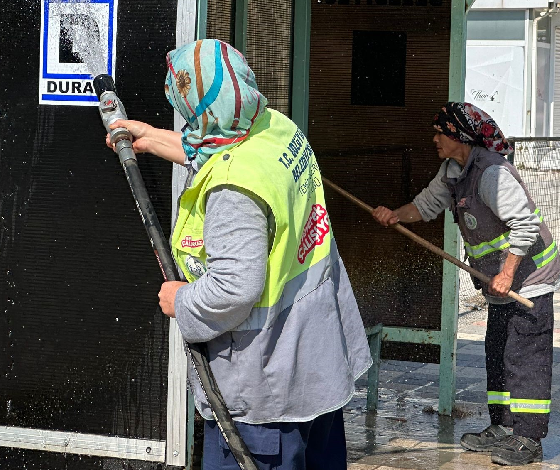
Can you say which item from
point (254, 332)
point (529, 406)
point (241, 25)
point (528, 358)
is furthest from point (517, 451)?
point (254, 332)

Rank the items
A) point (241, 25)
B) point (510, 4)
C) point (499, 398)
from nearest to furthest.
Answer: point (241, 25)
point (499, 398)
point (510, 4)

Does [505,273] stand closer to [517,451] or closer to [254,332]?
[517,451]

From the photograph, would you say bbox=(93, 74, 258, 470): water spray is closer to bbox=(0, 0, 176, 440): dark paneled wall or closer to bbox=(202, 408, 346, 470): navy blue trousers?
bbox=(202, 408, 346, 470): navy blue trousers

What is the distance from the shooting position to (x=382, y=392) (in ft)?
20.5

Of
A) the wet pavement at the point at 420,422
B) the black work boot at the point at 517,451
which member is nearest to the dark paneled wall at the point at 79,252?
the wet pavement at the point at 420,422

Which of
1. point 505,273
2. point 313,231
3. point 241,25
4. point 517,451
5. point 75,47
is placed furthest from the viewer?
point 517,451

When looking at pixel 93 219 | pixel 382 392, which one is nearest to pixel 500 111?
pixel 382 392

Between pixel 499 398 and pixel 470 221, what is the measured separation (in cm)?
87

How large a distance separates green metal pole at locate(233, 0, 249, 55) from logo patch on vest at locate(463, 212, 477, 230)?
4.45 ft

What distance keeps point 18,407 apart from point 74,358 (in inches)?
11.9

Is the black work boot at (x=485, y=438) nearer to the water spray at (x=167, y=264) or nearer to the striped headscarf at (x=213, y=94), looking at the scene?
the water spray at (x=167, y=264)

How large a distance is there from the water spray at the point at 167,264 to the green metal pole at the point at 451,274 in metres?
2.78

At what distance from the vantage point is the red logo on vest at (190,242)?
2.57m

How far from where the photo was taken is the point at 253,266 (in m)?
2.41
